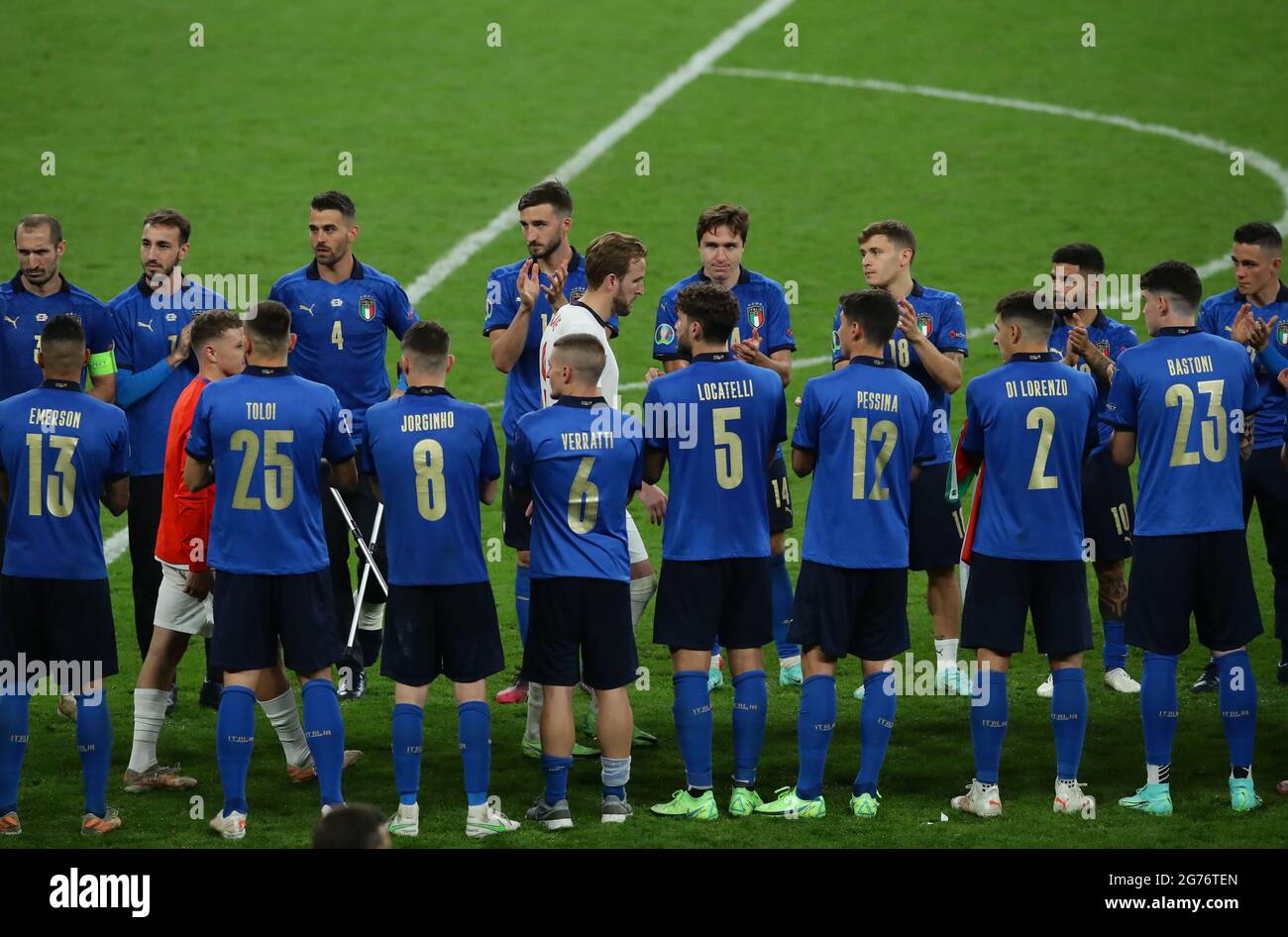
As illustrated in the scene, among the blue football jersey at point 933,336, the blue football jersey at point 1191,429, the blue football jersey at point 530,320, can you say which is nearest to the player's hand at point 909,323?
the blue football jersey at point 1191,429

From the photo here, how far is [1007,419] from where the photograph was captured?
8125 millimetres

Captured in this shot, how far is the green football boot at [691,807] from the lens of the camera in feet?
26.4

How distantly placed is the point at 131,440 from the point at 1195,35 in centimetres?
1949

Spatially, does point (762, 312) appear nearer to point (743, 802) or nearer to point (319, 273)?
point (319, 273)

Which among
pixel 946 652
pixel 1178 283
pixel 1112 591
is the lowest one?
pixel 946 652

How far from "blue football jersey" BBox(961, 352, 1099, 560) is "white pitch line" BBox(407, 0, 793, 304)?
11645mm

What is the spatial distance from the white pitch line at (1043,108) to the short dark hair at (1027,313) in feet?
45.6

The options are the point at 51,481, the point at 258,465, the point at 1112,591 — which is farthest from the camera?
the point at 1112,591

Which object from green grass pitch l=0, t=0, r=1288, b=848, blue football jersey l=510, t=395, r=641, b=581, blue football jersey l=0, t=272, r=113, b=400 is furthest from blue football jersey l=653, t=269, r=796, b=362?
green grass pitch l=0, t=0, r=1288, b=848

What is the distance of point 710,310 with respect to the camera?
811cm

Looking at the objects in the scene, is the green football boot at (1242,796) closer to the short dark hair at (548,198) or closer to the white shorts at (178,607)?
the short dark hair at (548,198)

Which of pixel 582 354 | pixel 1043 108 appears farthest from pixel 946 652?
pixel 1043 108

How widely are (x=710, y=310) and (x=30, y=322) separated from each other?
407cm

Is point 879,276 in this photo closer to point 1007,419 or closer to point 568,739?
point 1007,419
